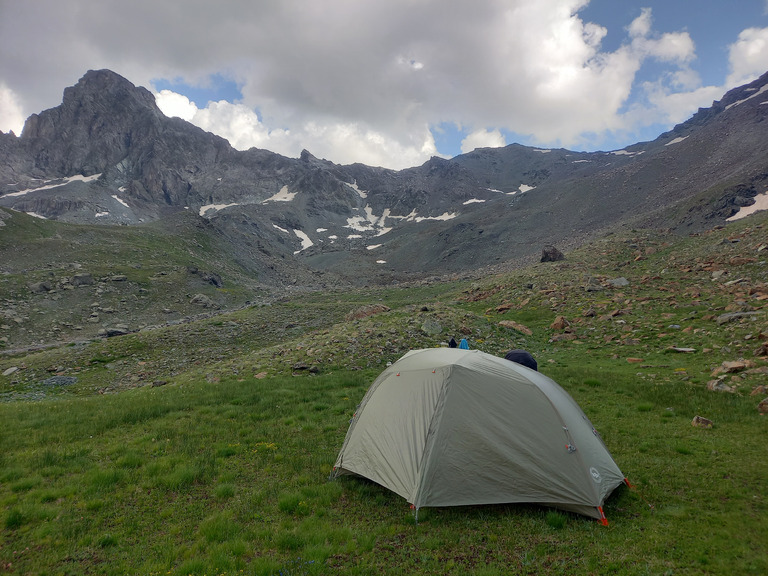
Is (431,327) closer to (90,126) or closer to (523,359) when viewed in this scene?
(523,359)

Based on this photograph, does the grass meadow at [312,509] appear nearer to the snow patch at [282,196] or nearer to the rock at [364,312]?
the rock at [364,312]

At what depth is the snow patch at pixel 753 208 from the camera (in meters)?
52.9

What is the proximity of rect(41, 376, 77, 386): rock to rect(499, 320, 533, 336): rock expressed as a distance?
82.5 feet

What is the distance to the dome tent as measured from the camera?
7262 mm

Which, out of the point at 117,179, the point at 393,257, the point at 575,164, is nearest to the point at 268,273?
the point at 393,257

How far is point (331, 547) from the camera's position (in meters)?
6.26

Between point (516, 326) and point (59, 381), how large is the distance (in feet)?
87.4

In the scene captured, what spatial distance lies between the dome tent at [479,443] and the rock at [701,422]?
4.12m

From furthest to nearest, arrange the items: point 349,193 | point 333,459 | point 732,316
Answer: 1. point 349,193
2. point 732,316
3. point 333,459

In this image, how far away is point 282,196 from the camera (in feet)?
610

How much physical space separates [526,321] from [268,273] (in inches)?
2621

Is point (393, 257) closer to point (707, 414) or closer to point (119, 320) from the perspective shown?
point (119, 320)

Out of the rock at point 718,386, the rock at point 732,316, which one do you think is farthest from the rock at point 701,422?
the rock at point 732,316

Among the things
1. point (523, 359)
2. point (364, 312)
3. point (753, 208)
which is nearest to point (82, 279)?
point (364, 312)
